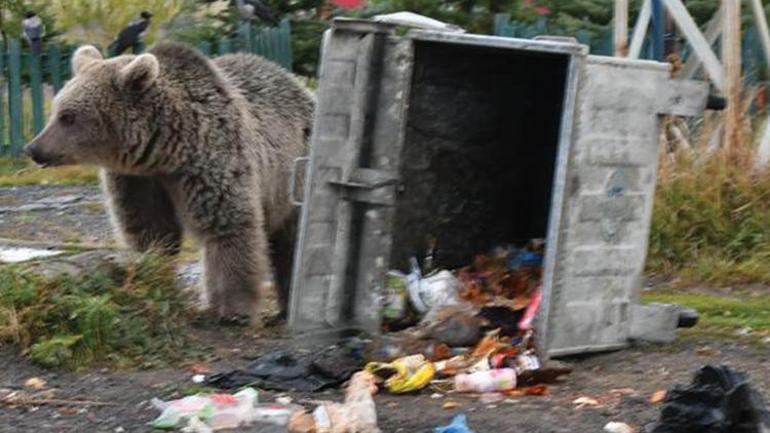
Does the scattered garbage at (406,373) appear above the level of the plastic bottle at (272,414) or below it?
above

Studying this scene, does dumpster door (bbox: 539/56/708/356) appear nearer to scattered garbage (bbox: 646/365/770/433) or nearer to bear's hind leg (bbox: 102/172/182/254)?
scattered garbage (bbox: 646/365/770/433)

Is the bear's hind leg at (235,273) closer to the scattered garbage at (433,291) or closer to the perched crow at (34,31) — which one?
the scattered garbage at (433,291)

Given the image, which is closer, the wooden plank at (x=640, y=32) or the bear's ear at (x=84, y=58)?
the bear's ear at (x=84, y=58)

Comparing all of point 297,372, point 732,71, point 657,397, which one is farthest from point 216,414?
point 732,71

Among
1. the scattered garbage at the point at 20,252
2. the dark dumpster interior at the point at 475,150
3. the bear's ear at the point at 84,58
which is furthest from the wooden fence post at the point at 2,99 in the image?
the dark dumpster interior at the point at 475,150

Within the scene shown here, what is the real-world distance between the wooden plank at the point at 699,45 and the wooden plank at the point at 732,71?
0.62 feet

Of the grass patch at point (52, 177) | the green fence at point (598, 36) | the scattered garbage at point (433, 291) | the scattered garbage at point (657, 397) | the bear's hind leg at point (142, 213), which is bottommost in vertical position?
the grass patch at point (52, 177)

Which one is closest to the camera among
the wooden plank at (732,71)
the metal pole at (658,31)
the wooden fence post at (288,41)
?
the wooden plank at (732,71)

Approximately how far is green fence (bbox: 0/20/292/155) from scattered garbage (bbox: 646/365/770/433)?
11.6 m

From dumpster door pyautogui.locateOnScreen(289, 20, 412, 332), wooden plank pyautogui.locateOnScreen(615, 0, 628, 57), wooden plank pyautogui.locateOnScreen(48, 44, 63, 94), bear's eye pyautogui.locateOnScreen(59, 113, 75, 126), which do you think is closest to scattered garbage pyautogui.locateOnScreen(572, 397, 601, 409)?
dumpster door pyautogui.locateOnScreen(289, 20, 412, 332)

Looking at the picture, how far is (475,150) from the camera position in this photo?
8062 millimetres

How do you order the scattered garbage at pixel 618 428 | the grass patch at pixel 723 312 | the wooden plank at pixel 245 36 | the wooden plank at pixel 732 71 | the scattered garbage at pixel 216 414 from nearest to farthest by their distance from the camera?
1. the scattered garbage at pixel 618 428
2. the scattered garbage at pixel 216 414
3. the grass patch at pixel 723 312
4. the wooden plank at pixel 732 71
5. the wooden plank at pixel 245 36

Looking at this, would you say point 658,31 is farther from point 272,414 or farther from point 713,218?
point 272,414

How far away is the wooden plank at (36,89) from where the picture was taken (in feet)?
55.3
